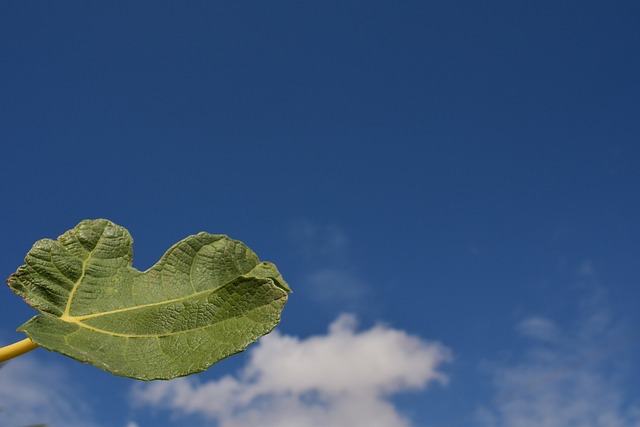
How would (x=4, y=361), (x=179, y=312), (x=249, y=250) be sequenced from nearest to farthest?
1. (x=4, y=361)
2. (x=179, y=312)
3. (x=249, y=250)

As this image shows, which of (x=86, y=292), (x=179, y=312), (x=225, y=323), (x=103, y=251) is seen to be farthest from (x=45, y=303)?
(x=225, y=323)

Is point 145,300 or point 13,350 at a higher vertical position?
point 145,300

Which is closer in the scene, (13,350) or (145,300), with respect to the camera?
(13,350)

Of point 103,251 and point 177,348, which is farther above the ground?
point 103,251

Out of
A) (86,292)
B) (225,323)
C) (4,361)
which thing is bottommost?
(4,361)

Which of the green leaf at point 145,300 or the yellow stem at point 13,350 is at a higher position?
the green leaf at point 145,300

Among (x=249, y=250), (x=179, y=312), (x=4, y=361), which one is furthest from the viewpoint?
(x=249, y=250)

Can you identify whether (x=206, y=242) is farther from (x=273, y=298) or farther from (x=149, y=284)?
(x=273, y=298)

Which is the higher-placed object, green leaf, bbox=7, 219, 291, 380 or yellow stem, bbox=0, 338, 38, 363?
green leaf, bbox=7, 219, 291, 380
